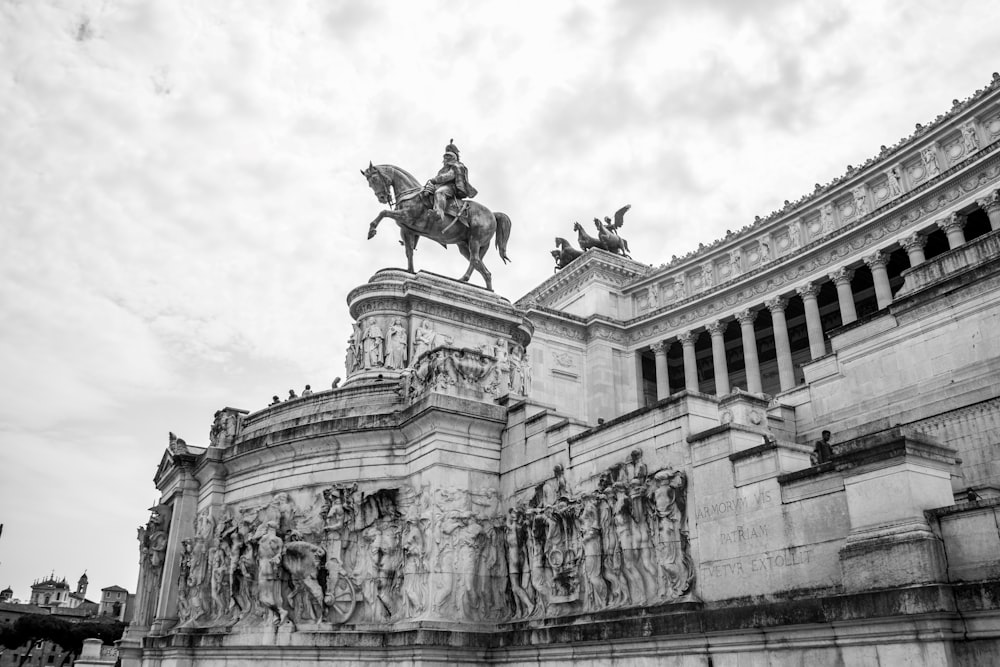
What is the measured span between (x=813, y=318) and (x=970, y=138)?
12.7 meters

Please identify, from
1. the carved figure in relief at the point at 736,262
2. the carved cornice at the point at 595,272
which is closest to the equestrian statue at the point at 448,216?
the carved figure in relief at the point at 736,262

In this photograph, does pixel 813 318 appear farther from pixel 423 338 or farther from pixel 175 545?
pixel 175 545

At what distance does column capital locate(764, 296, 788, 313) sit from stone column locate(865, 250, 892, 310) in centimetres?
→ 642

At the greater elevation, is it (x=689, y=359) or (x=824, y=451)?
(x=689, y=359)

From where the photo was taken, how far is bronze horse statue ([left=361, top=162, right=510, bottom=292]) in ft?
109

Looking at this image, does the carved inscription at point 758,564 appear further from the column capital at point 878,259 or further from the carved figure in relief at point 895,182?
the carved figure in relief at point 895,182

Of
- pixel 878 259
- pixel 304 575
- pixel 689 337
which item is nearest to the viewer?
pixel 304 575

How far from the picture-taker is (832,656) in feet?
38.8

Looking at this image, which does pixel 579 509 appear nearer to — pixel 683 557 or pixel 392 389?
pixel 683 557

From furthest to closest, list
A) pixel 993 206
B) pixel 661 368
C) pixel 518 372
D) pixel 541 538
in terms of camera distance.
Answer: pixel 661 368
pixel 993 206
pixel 518 372
pixel 541 538

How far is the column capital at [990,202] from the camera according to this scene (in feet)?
136

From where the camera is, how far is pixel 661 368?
6034 cm

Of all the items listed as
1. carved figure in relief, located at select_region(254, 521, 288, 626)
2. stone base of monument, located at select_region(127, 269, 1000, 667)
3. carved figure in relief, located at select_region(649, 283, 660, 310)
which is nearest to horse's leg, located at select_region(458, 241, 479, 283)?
stone base of monument, located at select_region(127, 269, 1000, 667)

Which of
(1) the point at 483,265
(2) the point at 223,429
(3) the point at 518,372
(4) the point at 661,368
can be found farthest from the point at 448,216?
(4) the point at 661,368
